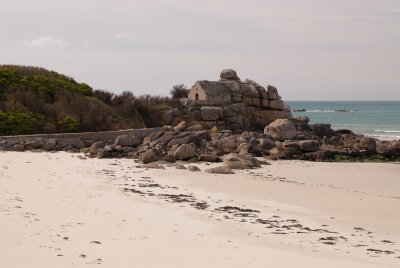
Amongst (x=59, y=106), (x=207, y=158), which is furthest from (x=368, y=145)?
(x=59, y=106)

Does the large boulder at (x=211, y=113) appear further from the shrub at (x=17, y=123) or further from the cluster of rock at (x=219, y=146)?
the shrub at (x=17, y=123)

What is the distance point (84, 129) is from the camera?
3544 cm

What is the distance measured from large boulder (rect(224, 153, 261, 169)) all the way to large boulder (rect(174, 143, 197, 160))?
83.7 inches

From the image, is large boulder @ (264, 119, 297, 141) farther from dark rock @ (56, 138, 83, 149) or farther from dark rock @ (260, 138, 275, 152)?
dark rock @ (56, 138, 83, 149)

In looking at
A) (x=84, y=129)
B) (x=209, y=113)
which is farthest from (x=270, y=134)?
(x=84, y=129)

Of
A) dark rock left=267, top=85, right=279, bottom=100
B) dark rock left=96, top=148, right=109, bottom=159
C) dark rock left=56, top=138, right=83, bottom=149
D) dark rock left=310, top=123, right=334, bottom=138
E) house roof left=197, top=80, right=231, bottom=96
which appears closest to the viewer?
dark rock left=96, top=148, right=109, bottom=159

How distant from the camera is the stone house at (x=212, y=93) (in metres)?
45.5

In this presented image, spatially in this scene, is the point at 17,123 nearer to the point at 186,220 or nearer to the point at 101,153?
Result: the point at 101,153

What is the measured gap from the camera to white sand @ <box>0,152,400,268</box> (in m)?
8.91

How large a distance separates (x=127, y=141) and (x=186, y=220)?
59.0ft

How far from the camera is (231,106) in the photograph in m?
44.6

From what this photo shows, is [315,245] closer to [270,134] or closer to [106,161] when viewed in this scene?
[106,161]

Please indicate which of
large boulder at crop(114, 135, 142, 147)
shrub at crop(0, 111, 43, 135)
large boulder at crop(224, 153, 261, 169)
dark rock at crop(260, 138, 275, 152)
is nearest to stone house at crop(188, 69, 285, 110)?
dark rock at crop(260, 138, 275, 152)

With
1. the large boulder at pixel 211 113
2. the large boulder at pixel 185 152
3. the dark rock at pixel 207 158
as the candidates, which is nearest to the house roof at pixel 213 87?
the large boulder at pixel 211 113
